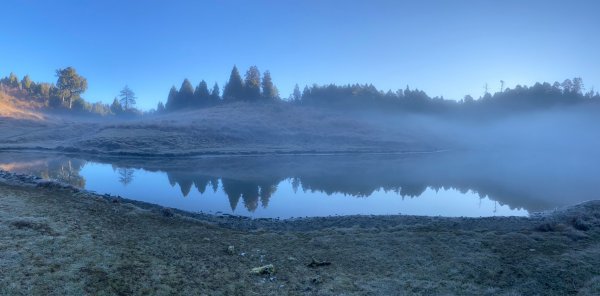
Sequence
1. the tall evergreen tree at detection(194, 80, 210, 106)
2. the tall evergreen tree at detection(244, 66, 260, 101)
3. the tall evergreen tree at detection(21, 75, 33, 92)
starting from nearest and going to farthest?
the tall evergreen tree at detection(21, 75, 33, 92)
the tall evergreen tree at detection(244, 66, 260, 101)
the tall evergreen tree at detection(194, 80, 210, 106)

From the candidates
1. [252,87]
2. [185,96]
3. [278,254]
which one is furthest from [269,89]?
[278,254]

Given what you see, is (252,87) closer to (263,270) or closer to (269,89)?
(269,89)

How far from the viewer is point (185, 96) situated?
158875 mm

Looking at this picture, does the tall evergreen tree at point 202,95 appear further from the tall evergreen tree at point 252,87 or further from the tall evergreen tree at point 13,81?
the tall evergreen tree at point 13,81

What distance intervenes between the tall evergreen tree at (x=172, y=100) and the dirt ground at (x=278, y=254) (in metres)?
145

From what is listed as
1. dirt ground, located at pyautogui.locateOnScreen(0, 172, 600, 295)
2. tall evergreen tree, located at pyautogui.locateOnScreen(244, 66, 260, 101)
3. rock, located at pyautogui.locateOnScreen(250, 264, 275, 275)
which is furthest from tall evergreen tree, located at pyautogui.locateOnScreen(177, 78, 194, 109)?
rock, located at pyautogui.locateOnScreen(250, 264, 275, 275)

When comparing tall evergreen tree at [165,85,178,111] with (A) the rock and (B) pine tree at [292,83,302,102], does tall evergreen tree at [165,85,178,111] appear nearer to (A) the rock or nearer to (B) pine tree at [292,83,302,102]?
(B) pine tree at [292,83,302,102]

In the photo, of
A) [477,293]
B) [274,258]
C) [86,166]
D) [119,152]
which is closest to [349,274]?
[274,258]

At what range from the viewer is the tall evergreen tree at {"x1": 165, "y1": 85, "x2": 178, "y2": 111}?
6364 inches

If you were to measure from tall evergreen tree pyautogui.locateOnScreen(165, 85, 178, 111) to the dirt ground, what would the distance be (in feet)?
476

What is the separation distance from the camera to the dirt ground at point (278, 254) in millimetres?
12602

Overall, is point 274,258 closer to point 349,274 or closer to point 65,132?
point 349,274

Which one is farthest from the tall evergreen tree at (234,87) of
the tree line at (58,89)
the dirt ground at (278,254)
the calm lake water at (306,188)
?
the dirt ground at (278,254)

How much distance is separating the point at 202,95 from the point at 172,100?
18087 mm
